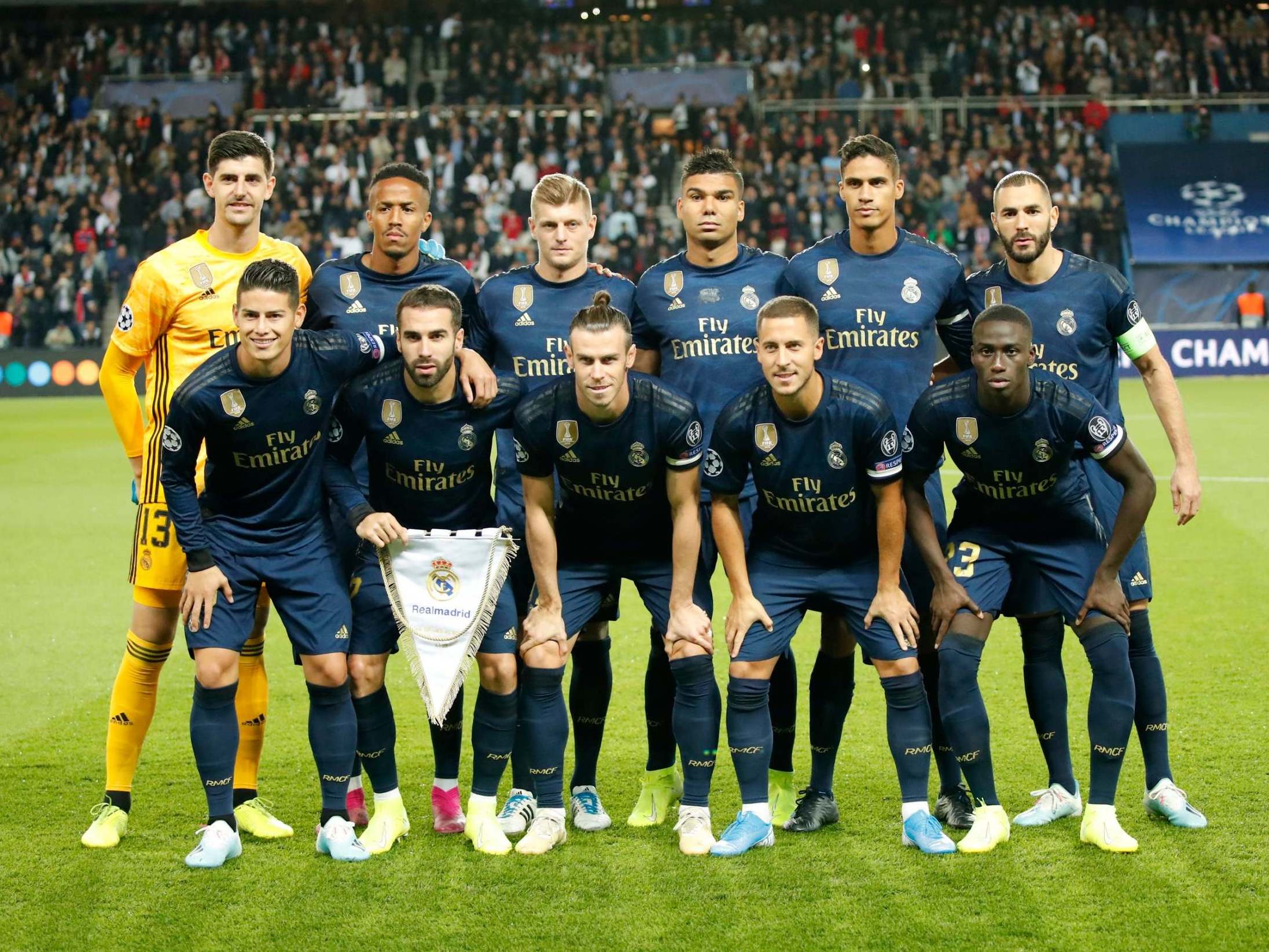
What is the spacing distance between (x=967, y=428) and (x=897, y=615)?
69 cm

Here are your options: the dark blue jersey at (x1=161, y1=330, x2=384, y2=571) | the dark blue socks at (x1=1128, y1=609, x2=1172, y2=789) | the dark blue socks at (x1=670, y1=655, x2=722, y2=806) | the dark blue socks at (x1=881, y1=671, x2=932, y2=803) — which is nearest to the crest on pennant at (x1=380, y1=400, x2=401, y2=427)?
the dark blue jersey at (x1=161, y1=330, x2=384, y2=571)

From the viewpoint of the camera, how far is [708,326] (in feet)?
17.8

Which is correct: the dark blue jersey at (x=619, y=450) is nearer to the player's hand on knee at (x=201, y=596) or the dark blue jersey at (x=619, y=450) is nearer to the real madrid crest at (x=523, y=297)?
the real madrid crest at (x=523, y=297)

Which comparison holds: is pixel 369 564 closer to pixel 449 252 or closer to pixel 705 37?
pixel 449 252

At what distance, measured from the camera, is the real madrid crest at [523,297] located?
5.50 meters

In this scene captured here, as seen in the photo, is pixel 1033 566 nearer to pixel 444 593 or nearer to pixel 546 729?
pixel 546 729

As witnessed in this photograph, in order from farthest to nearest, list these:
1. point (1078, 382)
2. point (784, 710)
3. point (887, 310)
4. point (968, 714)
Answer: point (784, 710), point (887, 310), point (1078, 382), point (968, 714)

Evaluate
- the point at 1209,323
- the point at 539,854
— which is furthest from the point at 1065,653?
the point at 1209,323

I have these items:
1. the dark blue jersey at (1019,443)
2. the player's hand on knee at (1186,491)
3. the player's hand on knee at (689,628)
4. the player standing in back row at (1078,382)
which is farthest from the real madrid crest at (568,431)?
the player's hand on knee at (1186,491)

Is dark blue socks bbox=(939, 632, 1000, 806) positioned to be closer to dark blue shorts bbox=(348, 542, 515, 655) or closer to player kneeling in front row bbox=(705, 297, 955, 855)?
player kneeling in front row bbox=(705, 297, 955, 855)

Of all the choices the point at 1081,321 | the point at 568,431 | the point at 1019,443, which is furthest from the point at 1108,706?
the point at 568,431

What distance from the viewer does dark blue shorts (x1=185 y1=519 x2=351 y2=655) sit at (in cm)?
491

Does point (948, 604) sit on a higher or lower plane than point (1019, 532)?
lower

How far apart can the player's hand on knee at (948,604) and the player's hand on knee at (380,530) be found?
188 centimetres
